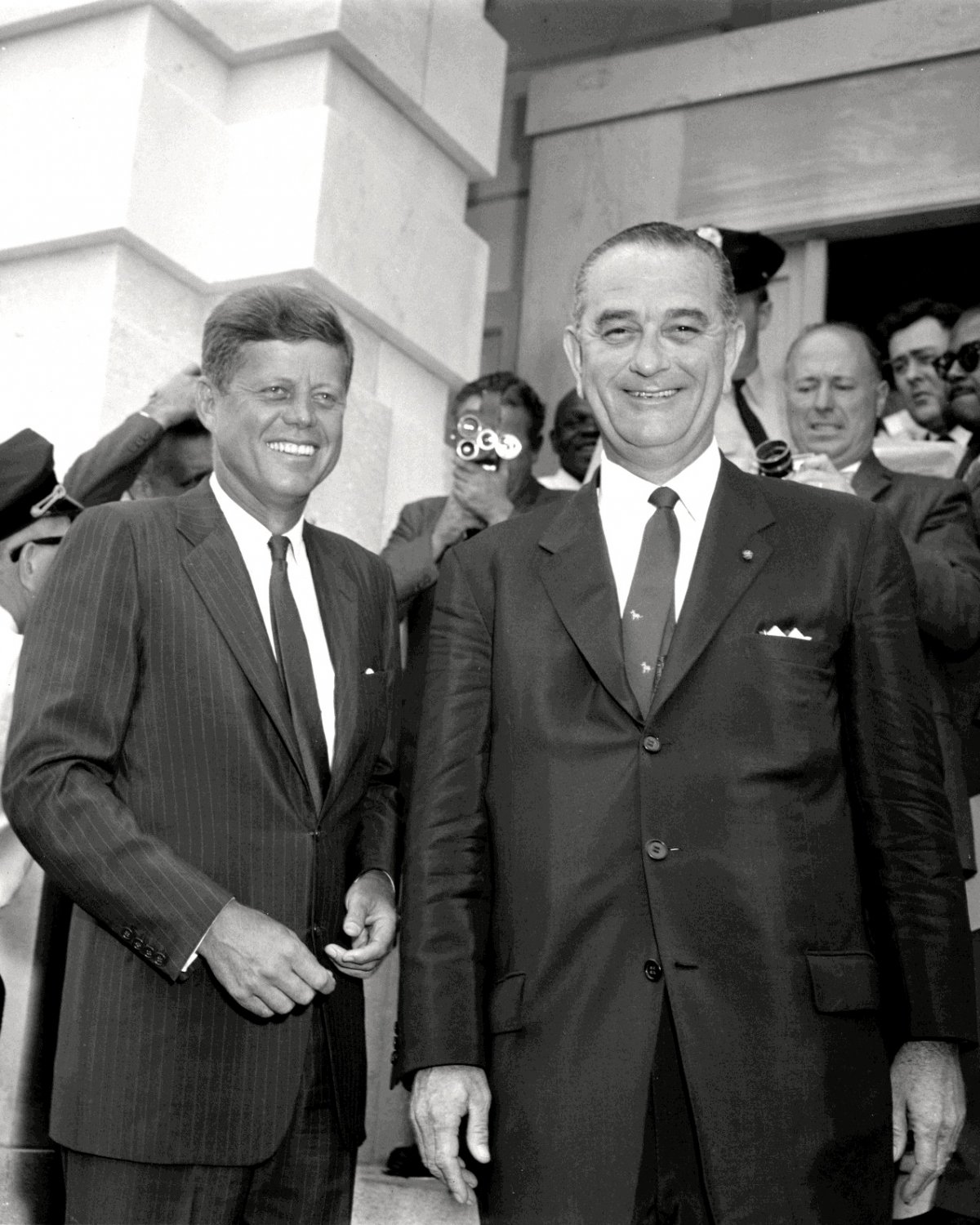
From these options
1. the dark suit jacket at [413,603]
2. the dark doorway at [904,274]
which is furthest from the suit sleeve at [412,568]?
the dark doorway at [904,274]

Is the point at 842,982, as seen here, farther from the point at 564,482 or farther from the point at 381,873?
the point at 564,482

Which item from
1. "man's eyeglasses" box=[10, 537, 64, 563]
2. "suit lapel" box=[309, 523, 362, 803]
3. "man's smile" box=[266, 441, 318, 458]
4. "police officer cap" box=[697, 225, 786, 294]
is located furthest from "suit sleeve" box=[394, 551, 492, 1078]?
"police officer cap" box=[697, 225, 786, 294]

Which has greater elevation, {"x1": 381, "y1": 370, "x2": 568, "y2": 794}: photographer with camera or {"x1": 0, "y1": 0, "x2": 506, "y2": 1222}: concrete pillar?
{"x1": 0, "y1": 0, "x2": 506, "y2": 1222}: concrete pillar

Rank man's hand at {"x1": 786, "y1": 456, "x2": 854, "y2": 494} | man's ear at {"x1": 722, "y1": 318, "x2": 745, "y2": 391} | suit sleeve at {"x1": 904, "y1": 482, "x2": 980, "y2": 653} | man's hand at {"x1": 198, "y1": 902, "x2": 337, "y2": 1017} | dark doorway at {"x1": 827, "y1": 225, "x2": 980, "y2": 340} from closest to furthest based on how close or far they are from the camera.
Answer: man's hand at {"x1": 198, "y1": 902, "x2": 337, "y2": 1017} → man's ear at {"x1": 722, "y1": 318, "x2": 745, "y2": 391} → suit sleeve at {"x1": 904, "y1": 482, "x2": 980, "y2": 653} → man's hand at {"x1": 786, "y1": 456, "x2": 854, "y2": 494} → dark doorway at {"x1": 827, "y1": 225, "x2": 980, "y2": 340}

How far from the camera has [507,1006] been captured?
211 centimetres

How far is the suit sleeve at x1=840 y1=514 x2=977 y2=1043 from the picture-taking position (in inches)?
80.7

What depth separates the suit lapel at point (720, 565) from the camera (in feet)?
7.01

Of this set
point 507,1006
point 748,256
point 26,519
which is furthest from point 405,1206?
point 748,256

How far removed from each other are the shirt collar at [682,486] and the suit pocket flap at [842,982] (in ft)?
2.20

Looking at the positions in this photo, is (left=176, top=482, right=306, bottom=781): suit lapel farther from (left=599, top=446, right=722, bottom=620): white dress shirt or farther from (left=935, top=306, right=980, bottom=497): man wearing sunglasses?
(left=935, top=306, right=980, bottom=497): man wearing sunglasses

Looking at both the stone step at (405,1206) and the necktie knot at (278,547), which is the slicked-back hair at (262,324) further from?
the stone step at (405,1206)

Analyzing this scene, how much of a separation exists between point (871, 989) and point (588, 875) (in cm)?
40

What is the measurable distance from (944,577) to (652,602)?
1099 millimetres

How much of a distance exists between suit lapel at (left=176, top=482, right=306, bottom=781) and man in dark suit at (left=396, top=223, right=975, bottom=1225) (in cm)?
30
